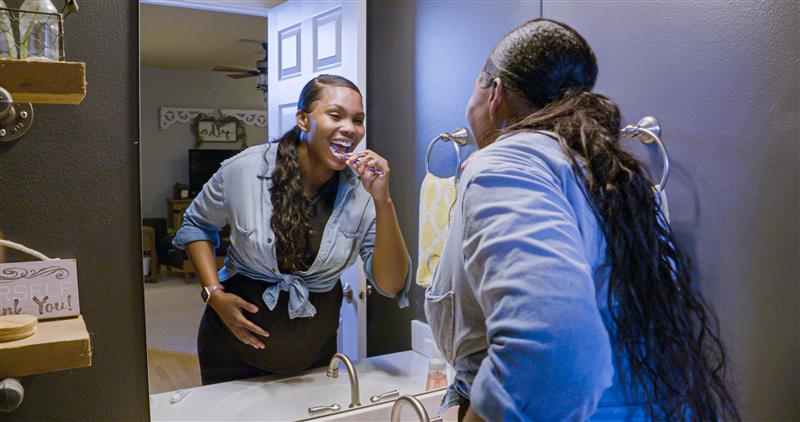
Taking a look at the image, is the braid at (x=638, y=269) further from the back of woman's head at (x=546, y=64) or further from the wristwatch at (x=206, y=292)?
the wristwatch at (x=206, y=292)

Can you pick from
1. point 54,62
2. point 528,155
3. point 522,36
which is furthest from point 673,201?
point 54,62

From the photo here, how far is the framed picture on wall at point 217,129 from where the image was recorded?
4.15 feet

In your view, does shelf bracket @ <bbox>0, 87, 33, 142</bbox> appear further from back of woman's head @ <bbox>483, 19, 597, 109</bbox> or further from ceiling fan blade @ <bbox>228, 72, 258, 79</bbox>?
back of woman's head @ <bbox>483, 19, 597, 109</bbox>

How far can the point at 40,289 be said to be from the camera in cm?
108

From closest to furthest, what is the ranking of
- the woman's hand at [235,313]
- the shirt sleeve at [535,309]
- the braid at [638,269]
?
the shirt sleeve at [535,309] → the braid at [638,269] → the woman's hand at [235,313]

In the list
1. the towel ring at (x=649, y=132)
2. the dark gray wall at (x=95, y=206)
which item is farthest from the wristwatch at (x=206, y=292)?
the towel ring at (x=649, y=132)

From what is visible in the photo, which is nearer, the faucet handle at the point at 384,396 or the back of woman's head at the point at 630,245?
the back of woman's head at the point at 630,245

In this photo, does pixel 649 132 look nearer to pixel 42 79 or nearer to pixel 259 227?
pixel 259 227

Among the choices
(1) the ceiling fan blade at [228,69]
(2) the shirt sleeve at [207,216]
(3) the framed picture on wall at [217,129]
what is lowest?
(2) the shirt sleeve at [207,216]

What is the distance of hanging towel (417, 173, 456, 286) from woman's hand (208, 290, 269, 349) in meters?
0.40

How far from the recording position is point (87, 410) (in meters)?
1.17

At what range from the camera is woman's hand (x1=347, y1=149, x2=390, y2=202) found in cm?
142

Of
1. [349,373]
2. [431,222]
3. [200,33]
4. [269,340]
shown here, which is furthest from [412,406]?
[200,33]

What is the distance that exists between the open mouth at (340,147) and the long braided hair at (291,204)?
77 mm
